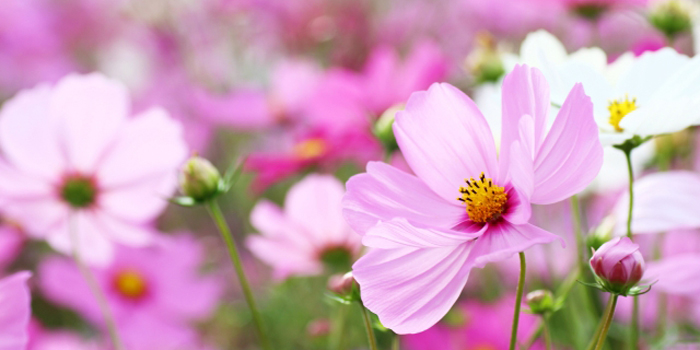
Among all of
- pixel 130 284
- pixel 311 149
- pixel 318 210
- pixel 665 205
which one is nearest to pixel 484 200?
pixel 665 205

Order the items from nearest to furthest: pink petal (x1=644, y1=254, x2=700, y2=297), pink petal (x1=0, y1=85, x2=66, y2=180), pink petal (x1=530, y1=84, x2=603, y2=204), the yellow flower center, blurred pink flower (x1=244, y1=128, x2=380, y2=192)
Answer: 1. pink petal (x1=530, y1=84, x2=603, y2=204)
2. pink petal (x1=644, y1=254, x2=700, y2=297)
3. pink petal (x1=0, y1=85, x2=66, y2=180)
4. blurred pink flower (x1=244, y1=128, x2=380, y2=192)
5. the yellow flower center

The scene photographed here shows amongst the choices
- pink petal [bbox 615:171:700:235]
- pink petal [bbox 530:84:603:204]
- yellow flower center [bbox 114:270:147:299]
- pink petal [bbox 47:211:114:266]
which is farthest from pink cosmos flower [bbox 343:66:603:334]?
yellow flower center [bbox 114:270:147:299]

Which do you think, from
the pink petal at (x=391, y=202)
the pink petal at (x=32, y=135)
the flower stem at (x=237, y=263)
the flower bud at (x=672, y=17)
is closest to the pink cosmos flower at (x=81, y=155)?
the pink petal at (x=32, y=135)

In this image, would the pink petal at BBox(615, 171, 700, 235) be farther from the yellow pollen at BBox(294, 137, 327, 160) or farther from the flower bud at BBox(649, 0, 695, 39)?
the yellow pollen at BBox(294, 137, 327, 160)

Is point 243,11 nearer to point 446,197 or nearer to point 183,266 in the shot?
point 183,266

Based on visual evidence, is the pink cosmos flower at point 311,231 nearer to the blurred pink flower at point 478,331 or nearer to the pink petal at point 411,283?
the blurred pink flower at point 478,331

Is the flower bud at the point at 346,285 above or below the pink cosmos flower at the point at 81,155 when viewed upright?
below
